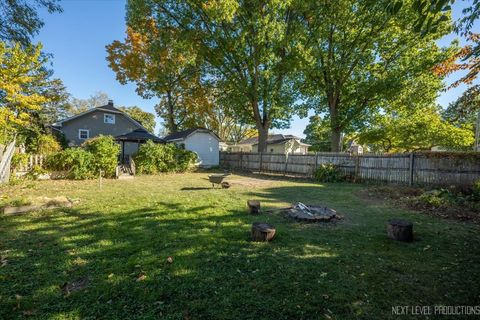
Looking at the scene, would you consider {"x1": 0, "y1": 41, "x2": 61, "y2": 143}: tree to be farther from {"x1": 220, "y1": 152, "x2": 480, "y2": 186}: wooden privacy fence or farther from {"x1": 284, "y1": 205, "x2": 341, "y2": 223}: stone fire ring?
{"x1": 220, "y1": 152, "x2": 480, "y2": 186}: wooden privacy fence

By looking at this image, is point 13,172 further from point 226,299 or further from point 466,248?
point 466,248

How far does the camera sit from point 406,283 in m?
2.89

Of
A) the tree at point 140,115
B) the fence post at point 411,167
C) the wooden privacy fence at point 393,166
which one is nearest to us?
the wooden privacy fence at point 393,166

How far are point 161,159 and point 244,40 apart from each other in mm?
10251

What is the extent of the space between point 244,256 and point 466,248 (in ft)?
12.5

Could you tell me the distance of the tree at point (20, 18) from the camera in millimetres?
8906

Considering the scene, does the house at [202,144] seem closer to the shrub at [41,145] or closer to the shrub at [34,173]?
the shrub at [41,145]

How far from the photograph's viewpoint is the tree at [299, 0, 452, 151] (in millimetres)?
15367

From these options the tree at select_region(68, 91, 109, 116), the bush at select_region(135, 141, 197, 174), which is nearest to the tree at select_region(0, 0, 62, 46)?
the bush at select_region(135, 141, 197, 174)

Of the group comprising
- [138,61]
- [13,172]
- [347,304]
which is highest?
[138,61]

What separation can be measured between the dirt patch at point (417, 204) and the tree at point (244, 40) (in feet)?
36.5

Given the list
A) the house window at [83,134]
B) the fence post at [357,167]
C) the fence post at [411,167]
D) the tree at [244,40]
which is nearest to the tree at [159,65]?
the tree at [244,40]

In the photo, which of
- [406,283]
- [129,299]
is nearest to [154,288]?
[129,299]

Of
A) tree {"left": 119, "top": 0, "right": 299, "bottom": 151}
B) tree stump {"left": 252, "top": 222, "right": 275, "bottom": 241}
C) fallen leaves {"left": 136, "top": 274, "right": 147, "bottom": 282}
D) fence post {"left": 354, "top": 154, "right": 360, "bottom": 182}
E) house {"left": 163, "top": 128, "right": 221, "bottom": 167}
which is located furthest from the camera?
house {"left": 163, "top": 128, "right": 221, "bottom": 167}
